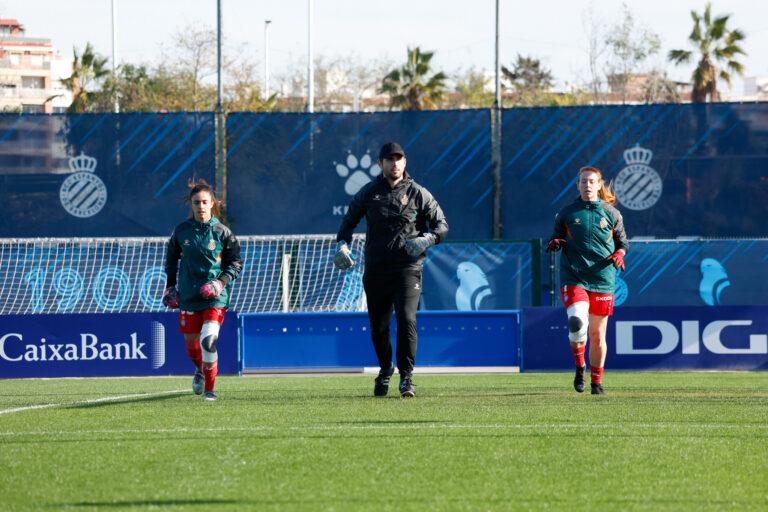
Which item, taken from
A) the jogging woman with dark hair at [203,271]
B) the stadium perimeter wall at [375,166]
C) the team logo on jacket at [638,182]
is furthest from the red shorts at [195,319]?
the team logo on jacket at [638,182]

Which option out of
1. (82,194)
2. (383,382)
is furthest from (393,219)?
(82,194)

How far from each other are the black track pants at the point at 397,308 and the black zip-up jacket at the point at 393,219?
9 centimetres

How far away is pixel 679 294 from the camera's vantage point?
18.3m

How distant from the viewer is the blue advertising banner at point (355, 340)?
51.0 ft

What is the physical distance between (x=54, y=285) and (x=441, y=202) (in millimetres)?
6379

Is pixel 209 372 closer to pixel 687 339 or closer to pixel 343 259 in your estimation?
pixel 343 259

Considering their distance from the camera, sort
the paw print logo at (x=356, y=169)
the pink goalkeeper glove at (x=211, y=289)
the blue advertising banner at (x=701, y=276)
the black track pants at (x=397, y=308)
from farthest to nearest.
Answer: the paw print logo at (x=356, y=169) → the blue advertising banner at (x=701, y=276) → the black track pants at (x=397, y=308) → the pink goalkeeper glove at (x=211, y=289)

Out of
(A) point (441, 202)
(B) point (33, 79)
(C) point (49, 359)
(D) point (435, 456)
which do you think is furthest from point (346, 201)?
(B) point (33, 79)

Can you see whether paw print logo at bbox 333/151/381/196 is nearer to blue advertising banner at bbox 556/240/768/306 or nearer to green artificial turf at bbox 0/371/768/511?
blue advertising banner at bbox 556/240/768/306

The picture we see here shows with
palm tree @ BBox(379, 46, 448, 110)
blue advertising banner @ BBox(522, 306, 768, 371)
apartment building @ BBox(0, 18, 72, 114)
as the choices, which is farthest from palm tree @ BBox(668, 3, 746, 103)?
apartment building @ BBox(0, 18, 72, 114)

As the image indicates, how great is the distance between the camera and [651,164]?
822 inches

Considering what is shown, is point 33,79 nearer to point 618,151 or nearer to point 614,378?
point 618,151

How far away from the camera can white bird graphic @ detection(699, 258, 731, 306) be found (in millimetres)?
18359

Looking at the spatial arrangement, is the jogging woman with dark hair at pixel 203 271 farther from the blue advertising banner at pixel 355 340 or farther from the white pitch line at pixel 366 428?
the blue advertising banner at pixel 355 340
